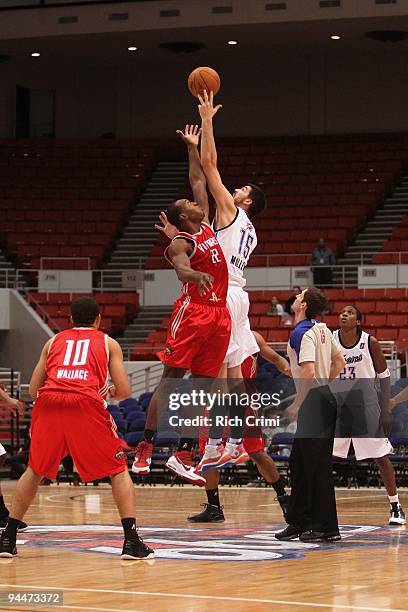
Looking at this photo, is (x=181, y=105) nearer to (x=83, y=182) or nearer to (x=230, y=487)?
(x=83, y=182)

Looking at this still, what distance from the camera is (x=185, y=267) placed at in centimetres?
899

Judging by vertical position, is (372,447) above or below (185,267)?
below

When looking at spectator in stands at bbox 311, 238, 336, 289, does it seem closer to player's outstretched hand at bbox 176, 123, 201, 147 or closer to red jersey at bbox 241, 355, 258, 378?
red jersey at bbox 241, 355, 258, 378

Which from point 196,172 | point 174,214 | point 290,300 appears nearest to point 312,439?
point 290,300

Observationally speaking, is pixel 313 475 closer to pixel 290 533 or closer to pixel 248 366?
pixel 290 533

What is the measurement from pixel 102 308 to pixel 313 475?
1676 centimetres

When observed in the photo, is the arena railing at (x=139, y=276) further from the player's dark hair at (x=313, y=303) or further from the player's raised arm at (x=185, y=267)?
the player's raised arm at (x=185, y=267)

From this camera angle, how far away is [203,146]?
959 centimetres

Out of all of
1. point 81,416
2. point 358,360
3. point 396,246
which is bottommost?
point 81,416

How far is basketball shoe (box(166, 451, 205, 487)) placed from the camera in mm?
9648

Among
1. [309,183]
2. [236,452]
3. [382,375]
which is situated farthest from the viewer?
[309,183]

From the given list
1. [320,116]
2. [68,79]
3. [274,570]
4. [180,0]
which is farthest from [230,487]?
[68,79]

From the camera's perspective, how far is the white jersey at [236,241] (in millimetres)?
9906

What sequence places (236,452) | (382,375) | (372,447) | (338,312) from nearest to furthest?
(236,452) < (372,447) < (382,375) < (338,312)
